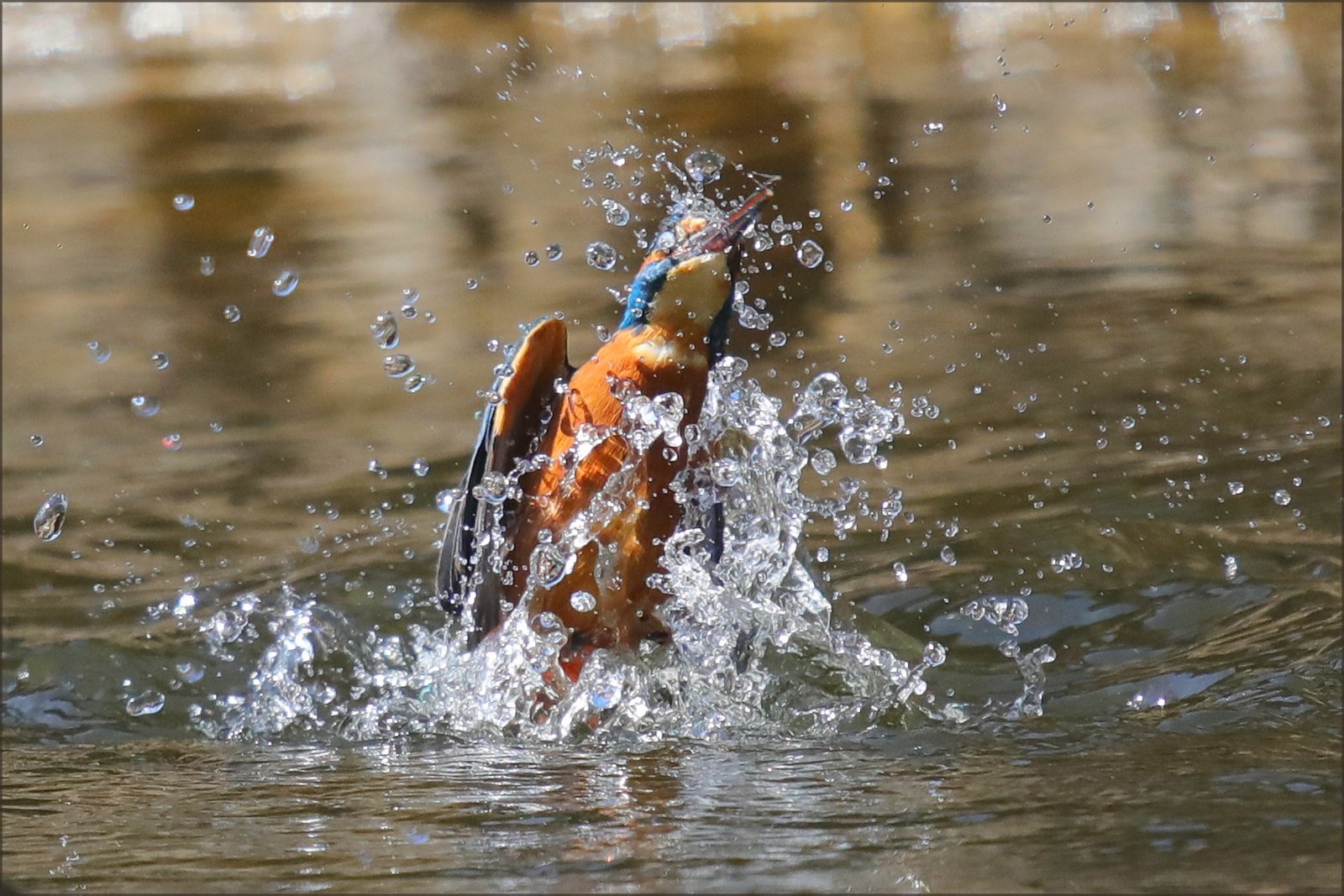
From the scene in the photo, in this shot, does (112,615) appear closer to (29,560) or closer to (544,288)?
(29,560)

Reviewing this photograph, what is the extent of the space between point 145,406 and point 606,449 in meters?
3.50

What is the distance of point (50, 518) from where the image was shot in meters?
5.11

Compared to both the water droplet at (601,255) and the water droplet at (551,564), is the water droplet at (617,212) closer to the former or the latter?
the water droplet at (601,255)


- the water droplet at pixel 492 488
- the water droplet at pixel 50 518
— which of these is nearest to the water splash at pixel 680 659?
the water droplet at pixel 492 488

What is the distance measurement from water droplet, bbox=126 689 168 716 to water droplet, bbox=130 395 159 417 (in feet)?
A: 8.11

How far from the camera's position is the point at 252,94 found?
13312 millimetres

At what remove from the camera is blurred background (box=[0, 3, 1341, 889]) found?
2.76 meters

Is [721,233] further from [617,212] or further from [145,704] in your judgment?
[145,704]

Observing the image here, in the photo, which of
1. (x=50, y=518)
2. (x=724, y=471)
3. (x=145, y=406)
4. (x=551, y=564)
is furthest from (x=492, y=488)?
(x=145, y=406)

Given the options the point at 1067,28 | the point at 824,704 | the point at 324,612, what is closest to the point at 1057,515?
the point at 824,704

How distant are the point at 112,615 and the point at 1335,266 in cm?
551

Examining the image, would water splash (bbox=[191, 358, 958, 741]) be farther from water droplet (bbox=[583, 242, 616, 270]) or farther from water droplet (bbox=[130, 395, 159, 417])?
water droplet (bbox=[130, 395, 159, 417])

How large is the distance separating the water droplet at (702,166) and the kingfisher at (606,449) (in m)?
0.05

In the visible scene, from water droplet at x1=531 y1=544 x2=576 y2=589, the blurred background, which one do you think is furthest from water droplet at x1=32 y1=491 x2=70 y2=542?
water droplet at x1=531 y1=544 x2=576 y2=589
